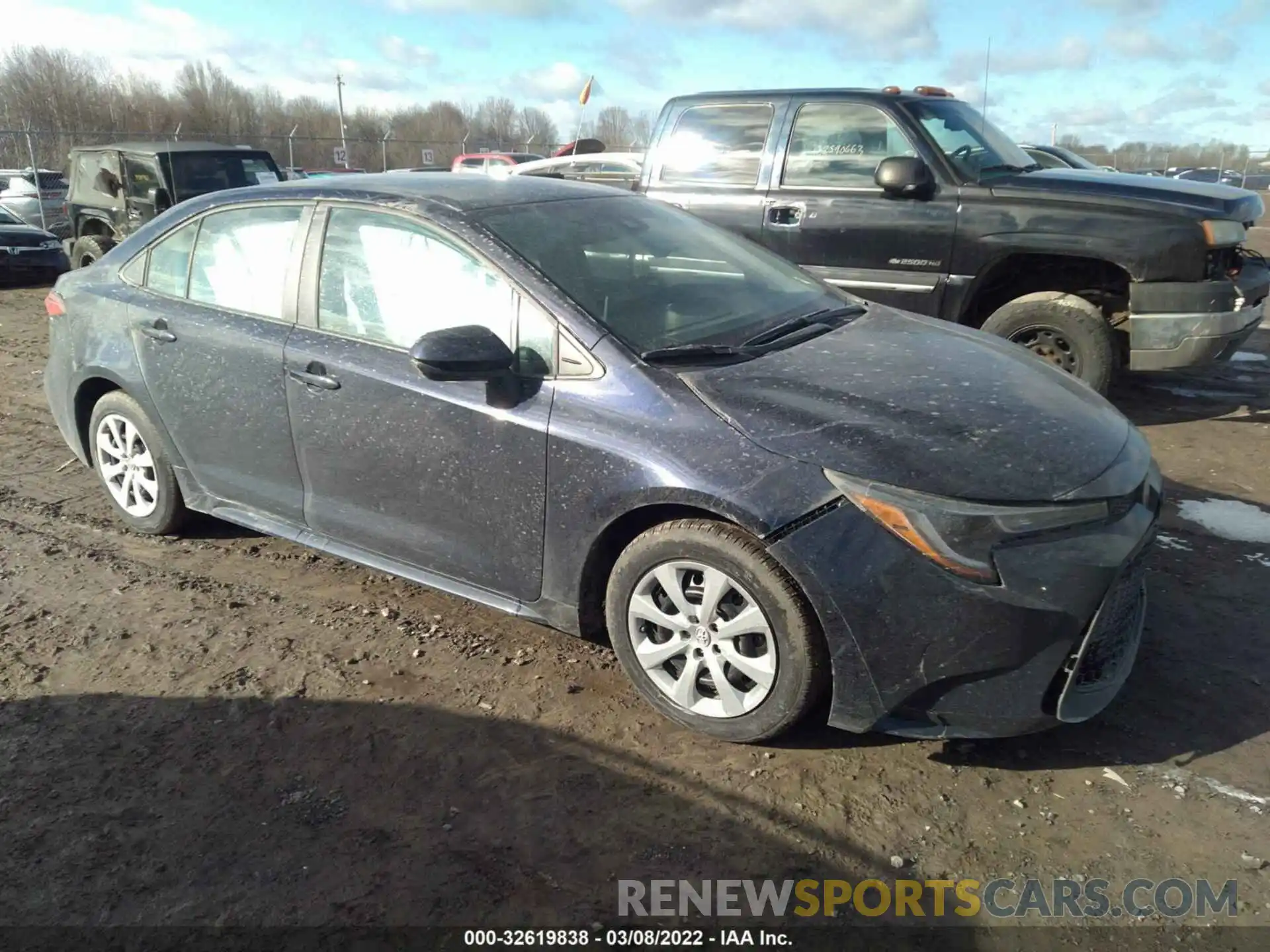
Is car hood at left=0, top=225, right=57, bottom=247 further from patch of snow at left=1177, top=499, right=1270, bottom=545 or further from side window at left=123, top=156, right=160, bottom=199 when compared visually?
patch of snow at left=1177, top=499, right=1270, bottom=545

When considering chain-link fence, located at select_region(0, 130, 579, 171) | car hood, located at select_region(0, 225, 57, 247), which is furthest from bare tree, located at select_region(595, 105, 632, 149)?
car hood, located at select_region(0, 225, 57, 247)

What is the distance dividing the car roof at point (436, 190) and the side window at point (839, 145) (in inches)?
109

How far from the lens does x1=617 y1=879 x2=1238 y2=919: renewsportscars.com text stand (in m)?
2.35

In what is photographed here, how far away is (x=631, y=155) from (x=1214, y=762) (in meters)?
10.8

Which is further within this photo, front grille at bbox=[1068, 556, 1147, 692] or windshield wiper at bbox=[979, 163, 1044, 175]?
windshield wiper at bbox=[979, 163, 1044, 175]

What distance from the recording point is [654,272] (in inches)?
142

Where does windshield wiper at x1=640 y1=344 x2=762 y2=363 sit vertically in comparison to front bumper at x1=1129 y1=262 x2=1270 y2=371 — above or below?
above

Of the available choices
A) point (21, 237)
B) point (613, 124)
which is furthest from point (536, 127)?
point (21, 237)

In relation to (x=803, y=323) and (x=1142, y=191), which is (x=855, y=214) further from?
(x=803, y=323)

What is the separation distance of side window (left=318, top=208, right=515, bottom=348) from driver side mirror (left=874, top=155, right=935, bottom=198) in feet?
12.0

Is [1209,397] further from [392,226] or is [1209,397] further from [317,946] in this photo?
[317,946]

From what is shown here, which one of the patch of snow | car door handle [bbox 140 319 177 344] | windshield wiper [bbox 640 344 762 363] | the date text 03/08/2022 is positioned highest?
windshield wiper [bbox 640 344 762 363]

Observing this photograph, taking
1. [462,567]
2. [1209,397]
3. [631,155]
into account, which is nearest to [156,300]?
[462,567]

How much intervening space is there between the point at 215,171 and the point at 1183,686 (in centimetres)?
1257
